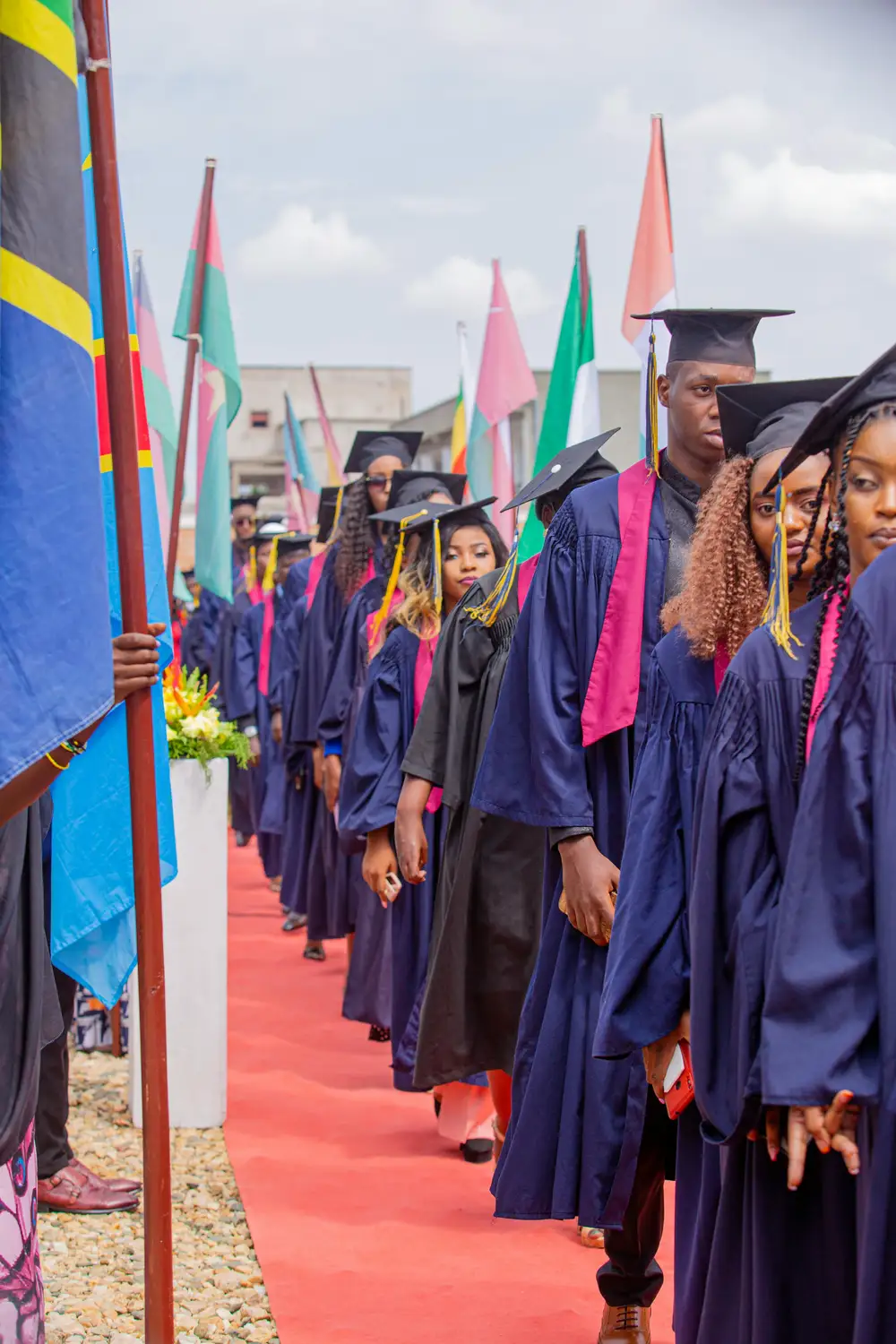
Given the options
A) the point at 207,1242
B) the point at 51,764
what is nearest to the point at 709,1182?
the point at 51,764

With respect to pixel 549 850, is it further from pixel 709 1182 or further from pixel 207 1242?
pixel 207 1242

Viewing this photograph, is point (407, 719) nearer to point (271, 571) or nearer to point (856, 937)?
point (856, 937)

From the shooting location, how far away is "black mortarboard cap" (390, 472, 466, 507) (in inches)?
265

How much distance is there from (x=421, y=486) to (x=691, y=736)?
4015 millimetres

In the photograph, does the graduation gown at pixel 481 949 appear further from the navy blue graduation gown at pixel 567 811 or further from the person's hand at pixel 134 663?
the person's hand at pixel 134 663

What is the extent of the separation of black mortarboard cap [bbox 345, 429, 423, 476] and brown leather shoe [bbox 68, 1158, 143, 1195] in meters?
4.24

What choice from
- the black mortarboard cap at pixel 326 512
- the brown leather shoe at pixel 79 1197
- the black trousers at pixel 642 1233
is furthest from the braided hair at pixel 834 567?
the black mortarboard cap at pixel 326 512

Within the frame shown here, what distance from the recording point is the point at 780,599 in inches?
93.9

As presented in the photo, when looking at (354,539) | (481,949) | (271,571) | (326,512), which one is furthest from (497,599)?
(271,571)

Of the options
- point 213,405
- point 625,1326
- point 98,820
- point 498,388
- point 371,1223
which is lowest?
point 371,1223

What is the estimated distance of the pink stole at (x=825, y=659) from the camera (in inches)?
88.2

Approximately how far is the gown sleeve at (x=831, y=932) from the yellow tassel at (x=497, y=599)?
2610mm

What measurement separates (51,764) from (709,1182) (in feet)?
4.16

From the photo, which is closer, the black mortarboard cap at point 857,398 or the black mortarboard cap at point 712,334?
the black mortarboard cap at point 857,398
